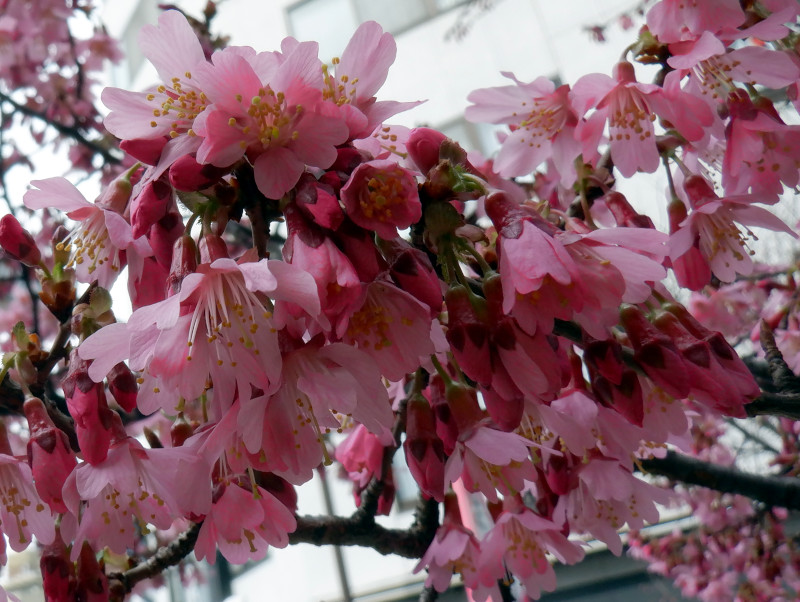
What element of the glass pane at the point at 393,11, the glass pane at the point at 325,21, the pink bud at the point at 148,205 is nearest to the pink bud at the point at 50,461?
the pink bud at the point at 148,205

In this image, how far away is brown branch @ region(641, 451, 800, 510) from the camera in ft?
3.79

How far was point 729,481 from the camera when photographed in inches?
46.1

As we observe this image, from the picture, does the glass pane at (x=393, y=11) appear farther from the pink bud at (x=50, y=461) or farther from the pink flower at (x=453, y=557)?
the pink bud at (x=50, y=461)

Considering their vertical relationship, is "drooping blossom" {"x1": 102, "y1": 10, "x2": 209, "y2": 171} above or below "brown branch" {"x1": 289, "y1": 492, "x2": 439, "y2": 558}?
above

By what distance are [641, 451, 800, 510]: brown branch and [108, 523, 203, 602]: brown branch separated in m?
0.82

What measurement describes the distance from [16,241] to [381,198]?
18.8 inches

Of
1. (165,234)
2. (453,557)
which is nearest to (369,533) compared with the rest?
(453,557)

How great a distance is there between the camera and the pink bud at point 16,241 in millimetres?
661

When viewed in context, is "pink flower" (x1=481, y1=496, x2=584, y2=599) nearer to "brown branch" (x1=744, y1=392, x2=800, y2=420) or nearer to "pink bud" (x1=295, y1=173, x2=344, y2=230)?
"brown branch" (x1=744, y1=392, x2=800, y2=420)

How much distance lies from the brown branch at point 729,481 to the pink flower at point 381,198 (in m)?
0.93

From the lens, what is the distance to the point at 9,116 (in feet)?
7.86

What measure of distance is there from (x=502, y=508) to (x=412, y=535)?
224mm

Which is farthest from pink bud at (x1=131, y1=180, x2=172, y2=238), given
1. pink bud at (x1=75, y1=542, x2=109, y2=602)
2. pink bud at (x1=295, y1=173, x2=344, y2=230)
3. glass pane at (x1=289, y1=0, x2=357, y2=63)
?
glass pane at (x1=289, y1=0, x2=357, y2=63)

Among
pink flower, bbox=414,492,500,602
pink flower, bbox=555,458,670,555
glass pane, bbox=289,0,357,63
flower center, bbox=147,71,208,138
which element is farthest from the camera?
glass pane, bbox=289,0,357,63
